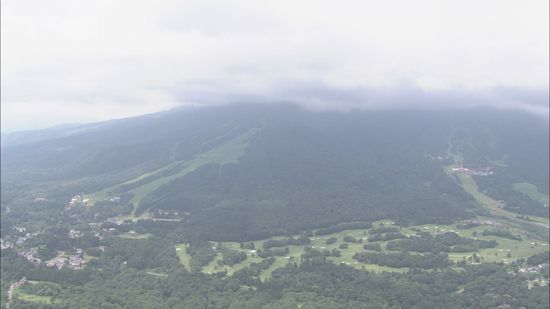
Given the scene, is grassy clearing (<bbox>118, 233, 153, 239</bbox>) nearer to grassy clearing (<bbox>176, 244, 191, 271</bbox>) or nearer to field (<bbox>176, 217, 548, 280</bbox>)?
grassy clearing (<bbox>176, 244, 191, 271</bbox>)

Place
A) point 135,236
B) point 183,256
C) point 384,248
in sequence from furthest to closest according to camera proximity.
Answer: point 135,236 < point 384,248 < point 183,256

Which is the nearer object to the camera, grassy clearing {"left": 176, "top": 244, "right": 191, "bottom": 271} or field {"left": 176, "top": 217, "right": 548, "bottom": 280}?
field {"left": 176, "top": 217, "right": 548, "bottom": 280}

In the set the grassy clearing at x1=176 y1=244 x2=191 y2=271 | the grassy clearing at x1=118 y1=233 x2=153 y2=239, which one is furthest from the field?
the grassy clearing at x1=118 y1=233 x2=153 y2=239

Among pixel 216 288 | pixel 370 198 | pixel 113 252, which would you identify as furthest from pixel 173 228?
pixel 370 198

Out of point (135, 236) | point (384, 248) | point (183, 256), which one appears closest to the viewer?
point (183, 256)

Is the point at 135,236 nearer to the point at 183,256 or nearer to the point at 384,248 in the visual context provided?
the point at 183,256

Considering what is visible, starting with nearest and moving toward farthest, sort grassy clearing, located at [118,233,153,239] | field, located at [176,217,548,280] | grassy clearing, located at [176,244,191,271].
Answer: field, located at [176,217,548,280] → grassy clearing, located at [176,244,191,271] → grassy clearing, located at [118,233,153,239]

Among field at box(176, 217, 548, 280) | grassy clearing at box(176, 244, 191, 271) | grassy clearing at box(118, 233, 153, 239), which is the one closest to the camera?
field at box(176, 217, 548, 280)

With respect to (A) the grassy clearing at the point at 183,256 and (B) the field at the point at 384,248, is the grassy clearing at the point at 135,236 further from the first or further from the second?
(B) the field at the point at 384,248

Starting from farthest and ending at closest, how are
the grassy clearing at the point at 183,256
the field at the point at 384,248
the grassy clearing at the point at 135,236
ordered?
the grassy clearing at the point at 135,236
the grassy clearing at the point at 183,256
the field at the point at 384,248

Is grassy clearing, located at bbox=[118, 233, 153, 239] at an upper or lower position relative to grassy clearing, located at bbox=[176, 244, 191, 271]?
upper

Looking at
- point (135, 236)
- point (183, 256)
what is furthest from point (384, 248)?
point (135, 236)

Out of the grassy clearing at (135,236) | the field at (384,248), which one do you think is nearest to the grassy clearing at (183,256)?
the field at (384,248)
